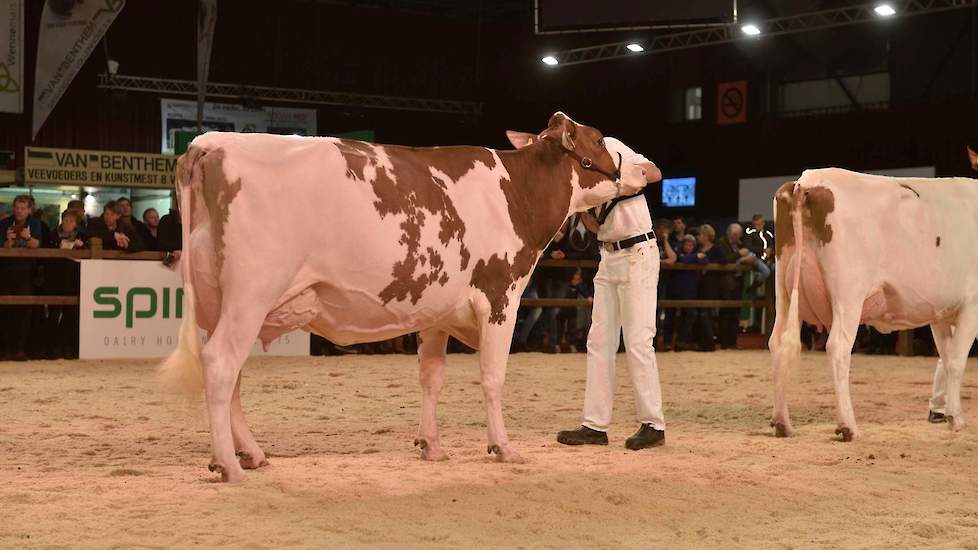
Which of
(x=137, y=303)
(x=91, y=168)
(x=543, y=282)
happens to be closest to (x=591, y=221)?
(x=137, y=303)

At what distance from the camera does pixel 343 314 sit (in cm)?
580

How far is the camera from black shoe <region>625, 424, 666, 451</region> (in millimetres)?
6930

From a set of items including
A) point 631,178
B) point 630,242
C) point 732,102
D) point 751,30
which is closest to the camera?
point 631,178

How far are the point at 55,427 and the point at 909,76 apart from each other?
20.6 metres

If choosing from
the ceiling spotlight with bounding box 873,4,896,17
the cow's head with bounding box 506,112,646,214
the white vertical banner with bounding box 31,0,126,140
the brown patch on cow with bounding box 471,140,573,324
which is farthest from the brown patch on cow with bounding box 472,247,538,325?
the white vertical banner with bounding box 31,0,126,140

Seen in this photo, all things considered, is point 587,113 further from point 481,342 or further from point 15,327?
point 481,342

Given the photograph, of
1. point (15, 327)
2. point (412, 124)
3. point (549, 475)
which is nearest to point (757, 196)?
point (412, 124)

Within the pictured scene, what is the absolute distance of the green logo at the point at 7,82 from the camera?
69.8 ft

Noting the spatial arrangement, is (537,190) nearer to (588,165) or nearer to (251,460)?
(588,165)

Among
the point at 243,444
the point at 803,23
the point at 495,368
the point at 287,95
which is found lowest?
the point at 243,444

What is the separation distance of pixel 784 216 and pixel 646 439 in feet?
6.70

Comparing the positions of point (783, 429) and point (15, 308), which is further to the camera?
point (15, 308)

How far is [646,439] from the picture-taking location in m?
6.96

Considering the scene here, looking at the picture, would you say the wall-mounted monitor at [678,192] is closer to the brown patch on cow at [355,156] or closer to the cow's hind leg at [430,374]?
the cow's hind leg at [430,374]
